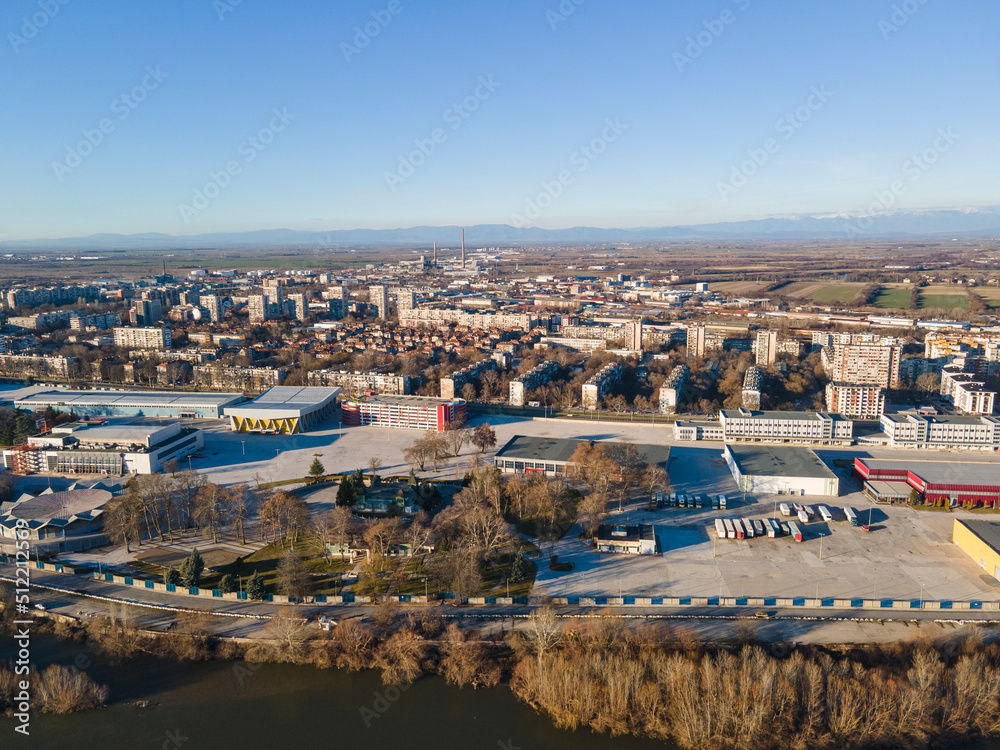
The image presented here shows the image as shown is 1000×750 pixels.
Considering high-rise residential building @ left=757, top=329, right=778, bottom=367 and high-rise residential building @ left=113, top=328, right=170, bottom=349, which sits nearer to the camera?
high-rise residential building @ left=757, top=329, right=778, bottom=367

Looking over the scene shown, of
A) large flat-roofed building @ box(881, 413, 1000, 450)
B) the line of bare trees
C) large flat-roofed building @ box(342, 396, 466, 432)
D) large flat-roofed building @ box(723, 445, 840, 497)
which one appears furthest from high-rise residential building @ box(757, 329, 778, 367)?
the line of bare trees

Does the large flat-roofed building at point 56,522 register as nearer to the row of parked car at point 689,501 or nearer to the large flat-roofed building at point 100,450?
the large flat-roofed building at point 100,450

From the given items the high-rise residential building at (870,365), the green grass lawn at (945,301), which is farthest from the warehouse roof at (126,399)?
the green grass lawn at (945,301)

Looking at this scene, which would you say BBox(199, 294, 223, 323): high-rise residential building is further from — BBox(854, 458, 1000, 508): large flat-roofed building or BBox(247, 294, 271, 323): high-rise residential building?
BBox(854, 458, 1000, 508): large flat-roofed building

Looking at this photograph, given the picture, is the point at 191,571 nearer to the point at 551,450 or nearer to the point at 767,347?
the point at 551,450

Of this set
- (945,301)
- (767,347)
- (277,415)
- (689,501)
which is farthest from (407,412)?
(945,301)

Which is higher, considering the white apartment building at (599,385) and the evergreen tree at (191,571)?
the white apartment building at (599,385)
